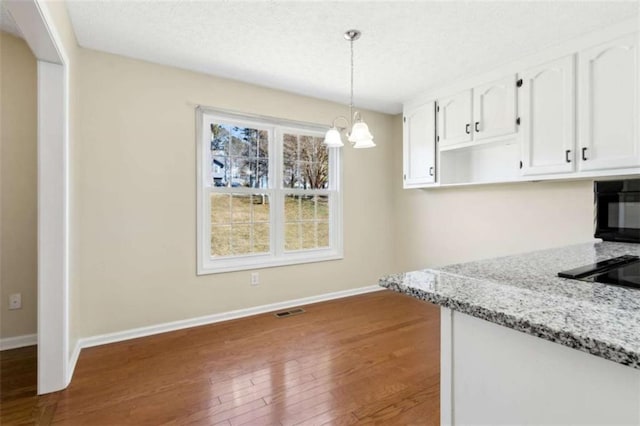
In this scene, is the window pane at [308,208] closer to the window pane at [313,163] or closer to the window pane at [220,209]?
the window pane at [313,163]

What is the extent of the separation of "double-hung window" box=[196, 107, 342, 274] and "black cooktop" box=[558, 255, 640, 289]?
2850 millimetres

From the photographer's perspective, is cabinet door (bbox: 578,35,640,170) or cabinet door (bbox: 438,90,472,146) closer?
cabinet door (bbox: 578,35,640,170)

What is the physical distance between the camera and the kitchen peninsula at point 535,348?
2.04 feet

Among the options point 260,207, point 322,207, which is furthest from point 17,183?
point 322,207

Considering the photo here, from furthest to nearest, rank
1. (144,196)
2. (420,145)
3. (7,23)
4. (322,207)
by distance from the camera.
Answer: (322,207)
(420,145)
(144,196)
(7,23)

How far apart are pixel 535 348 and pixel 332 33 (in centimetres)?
240

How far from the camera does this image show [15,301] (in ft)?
8.63

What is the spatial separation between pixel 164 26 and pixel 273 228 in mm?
2153

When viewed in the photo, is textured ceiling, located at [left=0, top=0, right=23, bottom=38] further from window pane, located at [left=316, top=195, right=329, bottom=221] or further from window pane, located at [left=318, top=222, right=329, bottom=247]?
window pane, located at [left=318, top=222, right=329, bottom=247]

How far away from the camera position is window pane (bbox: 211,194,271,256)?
11.0 feet

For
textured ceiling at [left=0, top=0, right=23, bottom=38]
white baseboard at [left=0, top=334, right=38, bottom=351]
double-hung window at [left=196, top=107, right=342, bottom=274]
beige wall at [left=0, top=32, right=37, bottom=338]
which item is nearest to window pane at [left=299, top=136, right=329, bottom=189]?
double-hung window at [left=196, top=107, right=342, bottom=274]

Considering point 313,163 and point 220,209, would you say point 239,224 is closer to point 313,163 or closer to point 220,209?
point 220,209

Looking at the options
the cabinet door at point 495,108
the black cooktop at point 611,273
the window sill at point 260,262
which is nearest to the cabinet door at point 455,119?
the cabinet door at point 495,108

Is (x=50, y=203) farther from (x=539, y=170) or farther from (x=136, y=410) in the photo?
(x=539, y=170)
